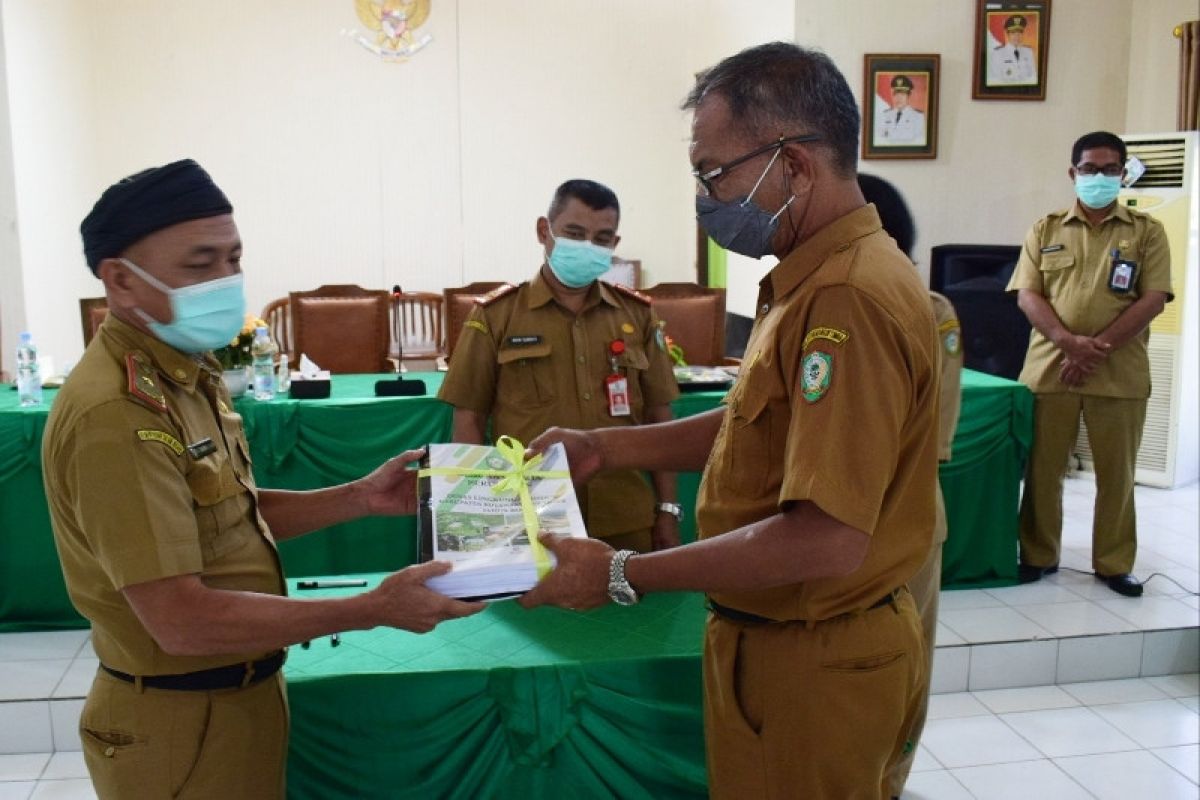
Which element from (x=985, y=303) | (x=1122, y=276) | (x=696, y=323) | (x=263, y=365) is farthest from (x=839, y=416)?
(x=985, y=303)

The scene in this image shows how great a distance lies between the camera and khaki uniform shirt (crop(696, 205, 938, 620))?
50.3 inches

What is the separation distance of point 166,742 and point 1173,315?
218 inches

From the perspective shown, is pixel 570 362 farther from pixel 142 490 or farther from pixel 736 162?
pixel 142 490

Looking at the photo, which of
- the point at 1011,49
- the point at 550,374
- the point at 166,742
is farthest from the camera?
the point at 1011,49

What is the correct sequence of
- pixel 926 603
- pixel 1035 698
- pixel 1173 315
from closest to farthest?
pixel 926 603
pixel 1035 698
pixel 1173 315

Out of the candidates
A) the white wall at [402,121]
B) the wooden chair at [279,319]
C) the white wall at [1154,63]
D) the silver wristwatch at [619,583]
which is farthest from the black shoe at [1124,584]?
the wooden chair at [279,319]

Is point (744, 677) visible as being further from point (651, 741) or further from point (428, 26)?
point (428, 26)

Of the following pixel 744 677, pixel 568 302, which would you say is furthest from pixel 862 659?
pixel 568 302

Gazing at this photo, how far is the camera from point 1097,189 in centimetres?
405

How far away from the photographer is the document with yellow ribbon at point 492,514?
146 centimetres

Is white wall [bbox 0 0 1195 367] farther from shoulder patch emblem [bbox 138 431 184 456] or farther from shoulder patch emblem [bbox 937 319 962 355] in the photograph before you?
shoulder patch emblem [bbox 138 431 184 456]

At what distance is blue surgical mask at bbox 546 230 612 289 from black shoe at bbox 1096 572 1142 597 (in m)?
2.63

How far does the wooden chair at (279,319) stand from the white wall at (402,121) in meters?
0.20

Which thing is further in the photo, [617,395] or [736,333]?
[736,333]
